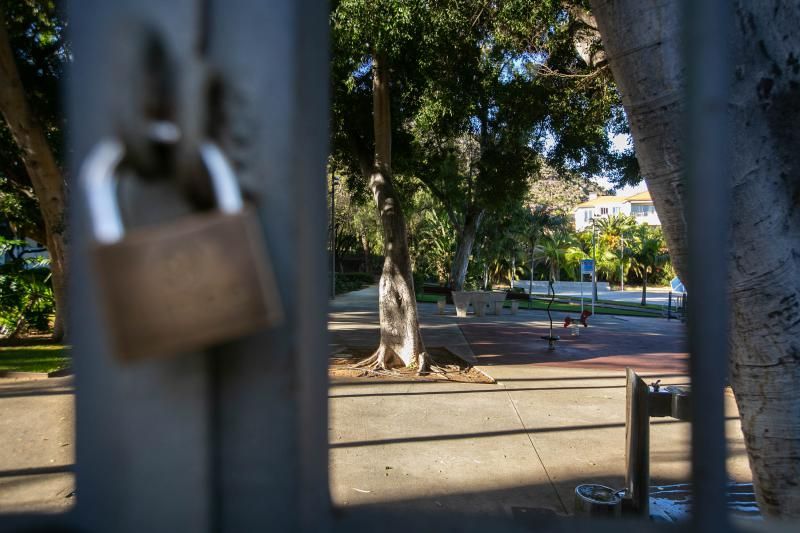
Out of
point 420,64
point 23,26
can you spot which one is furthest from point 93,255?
point 23,26

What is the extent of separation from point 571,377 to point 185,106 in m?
10.4

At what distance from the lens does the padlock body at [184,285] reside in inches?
18.1

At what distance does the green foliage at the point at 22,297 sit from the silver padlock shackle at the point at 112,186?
48.1ft

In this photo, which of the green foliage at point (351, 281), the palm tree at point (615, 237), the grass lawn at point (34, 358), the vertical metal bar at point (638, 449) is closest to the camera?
the vertical metal bar at point (638, 449)

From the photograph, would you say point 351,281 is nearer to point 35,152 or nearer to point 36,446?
point 35,152

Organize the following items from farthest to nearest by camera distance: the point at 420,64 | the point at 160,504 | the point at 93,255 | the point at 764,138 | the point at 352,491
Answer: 1. the point at 420,64
2. the point at 352,491
3. the point at 764,138
4. the point at 160,504
5. the point at 93,255

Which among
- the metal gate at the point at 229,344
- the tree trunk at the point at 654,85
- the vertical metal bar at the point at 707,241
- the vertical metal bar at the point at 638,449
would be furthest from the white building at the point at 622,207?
the metal gate at the point at 229,344

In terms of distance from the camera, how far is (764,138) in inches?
96.3

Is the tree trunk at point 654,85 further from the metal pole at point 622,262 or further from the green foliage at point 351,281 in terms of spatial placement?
the metal pole at point 622,262

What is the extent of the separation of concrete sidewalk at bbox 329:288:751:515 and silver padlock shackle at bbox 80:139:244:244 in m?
2.98

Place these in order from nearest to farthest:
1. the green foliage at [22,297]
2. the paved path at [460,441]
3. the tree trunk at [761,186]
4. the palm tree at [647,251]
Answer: the tree trunk at [761,186] → the paved path at [460,441] → the green foliage at [22,297] → the palm tree at [647,251]

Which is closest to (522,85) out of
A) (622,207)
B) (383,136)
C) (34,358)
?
(383,136)

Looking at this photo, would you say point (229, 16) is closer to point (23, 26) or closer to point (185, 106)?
point (185, 106)

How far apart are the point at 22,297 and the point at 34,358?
3.65 metres
